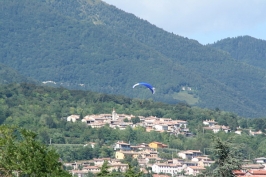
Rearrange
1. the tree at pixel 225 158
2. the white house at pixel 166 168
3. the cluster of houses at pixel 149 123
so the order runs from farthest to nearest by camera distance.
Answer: the cluster of houses at pixel 149 123 → the white house at pixel 166 168 → the tree at pixel 225 158

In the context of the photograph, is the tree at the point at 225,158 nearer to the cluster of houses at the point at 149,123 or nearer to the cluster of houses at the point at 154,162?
the cluster of houses at the point at 154,162

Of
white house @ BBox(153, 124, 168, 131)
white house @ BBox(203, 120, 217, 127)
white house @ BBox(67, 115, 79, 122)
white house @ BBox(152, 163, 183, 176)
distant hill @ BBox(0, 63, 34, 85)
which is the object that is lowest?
white house @ BBox(152, 163, 183, 176)

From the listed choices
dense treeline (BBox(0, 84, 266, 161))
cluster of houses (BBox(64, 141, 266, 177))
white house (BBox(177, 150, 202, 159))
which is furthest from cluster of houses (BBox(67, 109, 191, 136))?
white house (BBox(177, 150, 202, 159))

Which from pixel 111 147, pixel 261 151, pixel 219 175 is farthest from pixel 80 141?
pixel 219 175

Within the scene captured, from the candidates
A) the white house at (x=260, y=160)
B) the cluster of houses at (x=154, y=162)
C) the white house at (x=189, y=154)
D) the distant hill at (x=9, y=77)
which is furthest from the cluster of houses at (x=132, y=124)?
the distant hill at (x=9, y=77)

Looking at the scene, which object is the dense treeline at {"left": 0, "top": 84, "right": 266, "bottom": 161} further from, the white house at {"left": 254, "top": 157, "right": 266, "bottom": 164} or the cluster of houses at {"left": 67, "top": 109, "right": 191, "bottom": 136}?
the cluster of houses at {"left": 67, "top": 109, "right": 191, "bottom": 136}

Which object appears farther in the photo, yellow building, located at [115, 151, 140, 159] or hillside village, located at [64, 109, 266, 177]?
yellow building, located at [115, 151, 140, 159]

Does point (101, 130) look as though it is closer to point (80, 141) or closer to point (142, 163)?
point (80, 141)

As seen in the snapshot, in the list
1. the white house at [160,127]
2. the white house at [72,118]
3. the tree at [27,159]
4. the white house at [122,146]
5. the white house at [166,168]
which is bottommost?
the tree at [27,159]
